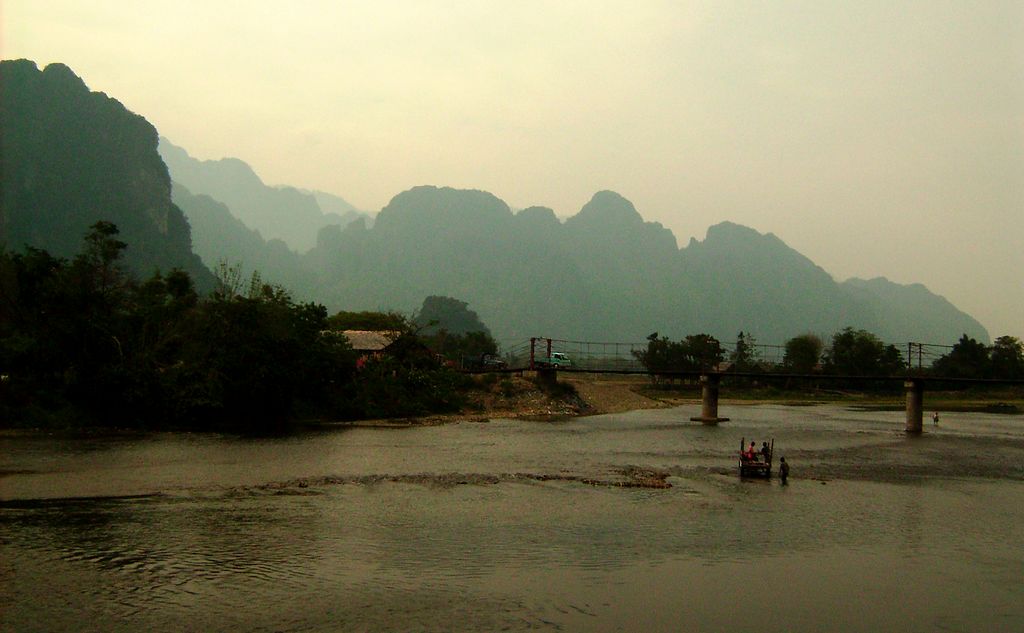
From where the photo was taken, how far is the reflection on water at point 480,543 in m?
14.7

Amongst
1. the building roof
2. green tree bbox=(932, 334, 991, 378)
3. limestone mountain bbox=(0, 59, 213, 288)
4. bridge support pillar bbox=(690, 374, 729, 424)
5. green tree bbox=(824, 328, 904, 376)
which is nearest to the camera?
bridge support pillar bbox=(690, 374, 729, 424)

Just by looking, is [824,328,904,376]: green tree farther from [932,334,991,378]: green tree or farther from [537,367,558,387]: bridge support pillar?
[537,367,558,387]: bridge support pillar

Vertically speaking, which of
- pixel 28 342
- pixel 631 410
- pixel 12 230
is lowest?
pixel 631 410

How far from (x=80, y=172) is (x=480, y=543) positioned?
5955 inches

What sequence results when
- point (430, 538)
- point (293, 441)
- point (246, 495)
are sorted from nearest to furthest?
point (430, 538) < point (246, 495) < point (293, 441)

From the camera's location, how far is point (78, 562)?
16.5m

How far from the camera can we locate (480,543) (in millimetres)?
19562

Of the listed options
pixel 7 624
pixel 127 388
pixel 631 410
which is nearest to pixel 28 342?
pixel 127 388

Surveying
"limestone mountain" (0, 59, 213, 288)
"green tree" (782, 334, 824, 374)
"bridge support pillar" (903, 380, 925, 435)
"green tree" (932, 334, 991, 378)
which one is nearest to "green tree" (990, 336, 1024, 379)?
"green tree" (932, 334, 991, 378)

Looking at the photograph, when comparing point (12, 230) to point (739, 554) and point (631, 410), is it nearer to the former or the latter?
point (631, 410)

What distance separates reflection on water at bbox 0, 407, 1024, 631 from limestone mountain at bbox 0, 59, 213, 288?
361 ft

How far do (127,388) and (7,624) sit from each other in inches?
1357

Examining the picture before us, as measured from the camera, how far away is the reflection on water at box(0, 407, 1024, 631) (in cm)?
1469

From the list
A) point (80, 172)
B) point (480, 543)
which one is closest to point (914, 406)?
point (480, 543)
